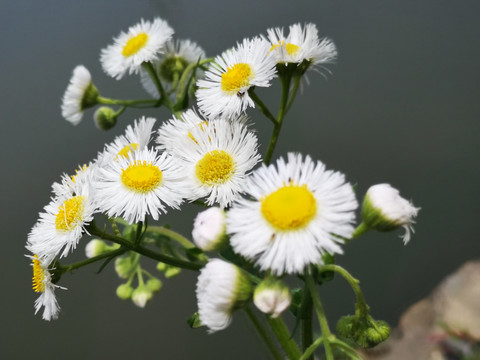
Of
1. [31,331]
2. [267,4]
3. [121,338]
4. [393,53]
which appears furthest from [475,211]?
[31,331]

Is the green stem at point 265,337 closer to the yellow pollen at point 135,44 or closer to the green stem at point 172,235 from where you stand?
the green stem at point 172,235

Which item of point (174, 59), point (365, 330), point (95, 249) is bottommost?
point (365, 330)

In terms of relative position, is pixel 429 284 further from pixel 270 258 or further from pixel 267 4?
pixel 270 258

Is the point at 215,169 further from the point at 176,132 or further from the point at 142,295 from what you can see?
the point at 142,295


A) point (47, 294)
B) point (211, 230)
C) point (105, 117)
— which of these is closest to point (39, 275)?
point (47, 294)

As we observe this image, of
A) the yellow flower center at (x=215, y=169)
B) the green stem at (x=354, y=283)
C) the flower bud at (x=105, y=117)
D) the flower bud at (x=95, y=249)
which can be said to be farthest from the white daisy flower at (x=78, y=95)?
the green stem at (x=354, y=283)

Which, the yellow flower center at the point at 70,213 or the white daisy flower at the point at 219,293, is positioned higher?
the yellow flower center at the point at 70,213
